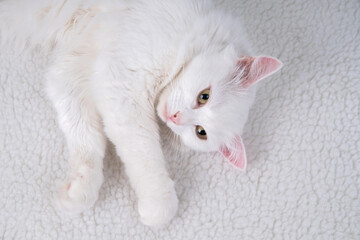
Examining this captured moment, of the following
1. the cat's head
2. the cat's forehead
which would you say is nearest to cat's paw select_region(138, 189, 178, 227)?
the cat's head

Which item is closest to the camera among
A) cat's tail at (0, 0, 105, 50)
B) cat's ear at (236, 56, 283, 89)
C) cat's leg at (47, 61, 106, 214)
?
cat's ear at (236, 56, 283, 89)

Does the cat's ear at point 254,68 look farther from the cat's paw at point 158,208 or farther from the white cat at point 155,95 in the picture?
the cat's paw at point 158,208

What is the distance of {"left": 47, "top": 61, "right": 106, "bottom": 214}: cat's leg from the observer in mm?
1146

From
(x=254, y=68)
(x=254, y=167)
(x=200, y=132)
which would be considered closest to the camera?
(x=254, y=68)

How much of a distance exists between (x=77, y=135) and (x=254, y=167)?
69 cm

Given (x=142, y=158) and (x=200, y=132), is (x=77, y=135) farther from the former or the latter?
(x=200, y=132)

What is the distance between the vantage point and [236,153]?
1212 millimetres

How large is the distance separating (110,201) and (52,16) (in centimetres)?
77

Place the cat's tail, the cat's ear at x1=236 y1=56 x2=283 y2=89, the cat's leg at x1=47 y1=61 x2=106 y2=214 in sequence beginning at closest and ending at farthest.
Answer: the cat's ear at x1=236 y1=56 x2=283 y2=89 < the cat's leg at x1=47 y1=61 x2=106 y2=214 < the cat's tail

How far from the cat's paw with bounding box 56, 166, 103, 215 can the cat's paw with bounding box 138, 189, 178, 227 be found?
17 cm

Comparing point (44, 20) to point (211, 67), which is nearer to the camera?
point (211, 67)

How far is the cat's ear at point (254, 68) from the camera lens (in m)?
1.04

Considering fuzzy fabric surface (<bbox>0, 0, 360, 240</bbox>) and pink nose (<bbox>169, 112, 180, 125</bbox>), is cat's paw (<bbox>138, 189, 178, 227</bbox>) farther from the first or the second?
pink nose (<bbox>169, 112, 180, 125</bbox>)

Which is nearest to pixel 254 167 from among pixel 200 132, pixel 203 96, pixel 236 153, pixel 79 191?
pixel 236 153
